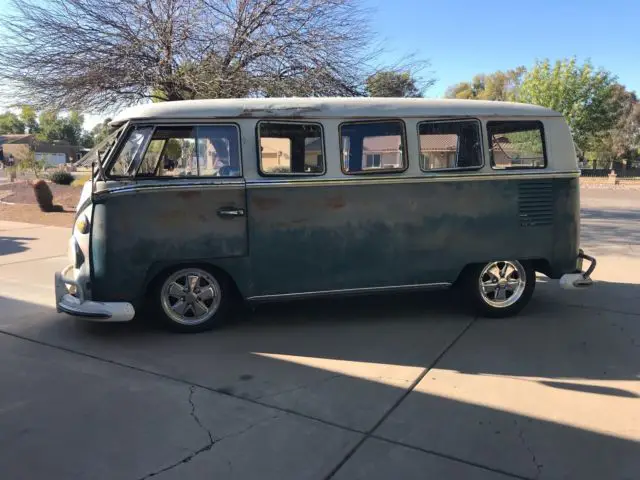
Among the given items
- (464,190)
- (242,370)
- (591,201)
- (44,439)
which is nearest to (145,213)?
(242,370)

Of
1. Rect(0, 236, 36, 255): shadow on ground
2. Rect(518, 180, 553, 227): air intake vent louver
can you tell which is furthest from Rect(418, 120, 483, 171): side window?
Rect(0, 236, 36, 255): shadow on ground

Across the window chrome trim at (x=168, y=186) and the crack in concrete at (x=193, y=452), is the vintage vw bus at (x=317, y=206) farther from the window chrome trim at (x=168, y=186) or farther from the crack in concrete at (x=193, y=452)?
the crack in concrete at (x=193, y=452)

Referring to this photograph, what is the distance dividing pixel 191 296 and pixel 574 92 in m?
40.4

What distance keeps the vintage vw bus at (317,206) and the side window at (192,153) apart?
13 millimetres

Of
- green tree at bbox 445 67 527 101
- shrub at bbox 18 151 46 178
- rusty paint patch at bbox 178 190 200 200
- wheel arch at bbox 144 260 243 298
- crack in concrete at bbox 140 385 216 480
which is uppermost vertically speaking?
green tree at bbox 445 67 527 101

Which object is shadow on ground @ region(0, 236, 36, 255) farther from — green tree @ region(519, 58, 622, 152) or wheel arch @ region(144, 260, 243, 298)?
green tree @ region(519, 58, 622, 152)

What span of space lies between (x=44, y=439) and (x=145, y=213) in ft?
7.48

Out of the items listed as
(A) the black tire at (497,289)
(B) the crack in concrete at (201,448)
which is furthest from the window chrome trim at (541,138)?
(B) the crack in concrete at (201,448)

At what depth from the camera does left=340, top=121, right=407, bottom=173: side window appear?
5.55m

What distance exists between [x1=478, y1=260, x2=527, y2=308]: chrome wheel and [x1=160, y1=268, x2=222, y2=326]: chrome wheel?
9.69ft

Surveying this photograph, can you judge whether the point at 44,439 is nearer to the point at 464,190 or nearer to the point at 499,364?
the point at 499,364

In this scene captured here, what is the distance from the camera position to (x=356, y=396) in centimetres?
412

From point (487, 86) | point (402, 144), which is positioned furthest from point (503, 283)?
point (487, 86)

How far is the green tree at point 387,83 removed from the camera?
49.3 ft
